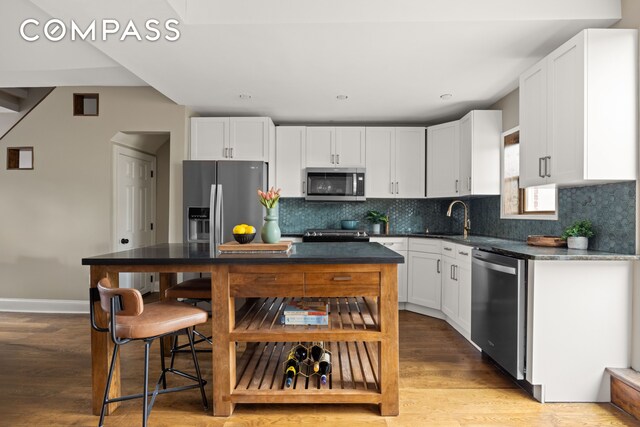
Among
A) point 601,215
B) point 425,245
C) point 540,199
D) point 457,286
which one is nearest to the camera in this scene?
point 601,215

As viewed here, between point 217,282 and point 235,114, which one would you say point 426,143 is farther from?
point 217,282

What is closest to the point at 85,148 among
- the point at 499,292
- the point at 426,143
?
the point at 426,143

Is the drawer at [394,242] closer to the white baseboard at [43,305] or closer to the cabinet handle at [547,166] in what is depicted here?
the cabinet handle at [547,166]

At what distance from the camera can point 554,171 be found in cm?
264

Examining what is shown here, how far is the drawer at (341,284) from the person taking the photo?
2213mm

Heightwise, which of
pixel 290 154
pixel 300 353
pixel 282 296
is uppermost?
pixel 290 154

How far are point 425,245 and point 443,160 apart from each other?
1090 millimetres

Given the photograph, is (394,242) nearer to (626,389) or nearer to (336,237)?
(336,237)

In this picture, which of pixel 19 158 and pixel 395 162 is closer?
pixel 19 158

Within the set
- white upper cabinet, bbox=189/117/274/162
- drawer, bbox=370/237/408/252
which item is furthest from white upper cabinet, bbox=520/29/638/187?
white upper cabinet, bbox=189/117/274/162

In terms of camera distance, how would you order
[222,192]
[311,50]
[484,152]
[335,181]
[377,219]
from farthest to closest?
[377,219], [335,181], [222,192], [484,152], [311,50]

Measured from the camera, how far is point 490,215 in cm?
441

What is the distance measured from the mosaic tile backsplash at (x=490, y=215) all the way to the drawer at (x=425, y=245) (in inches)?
A: 25.0

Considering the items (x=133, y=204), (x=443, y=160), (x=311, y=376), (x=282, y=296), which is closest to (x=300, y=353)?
(x=311, y=376)
